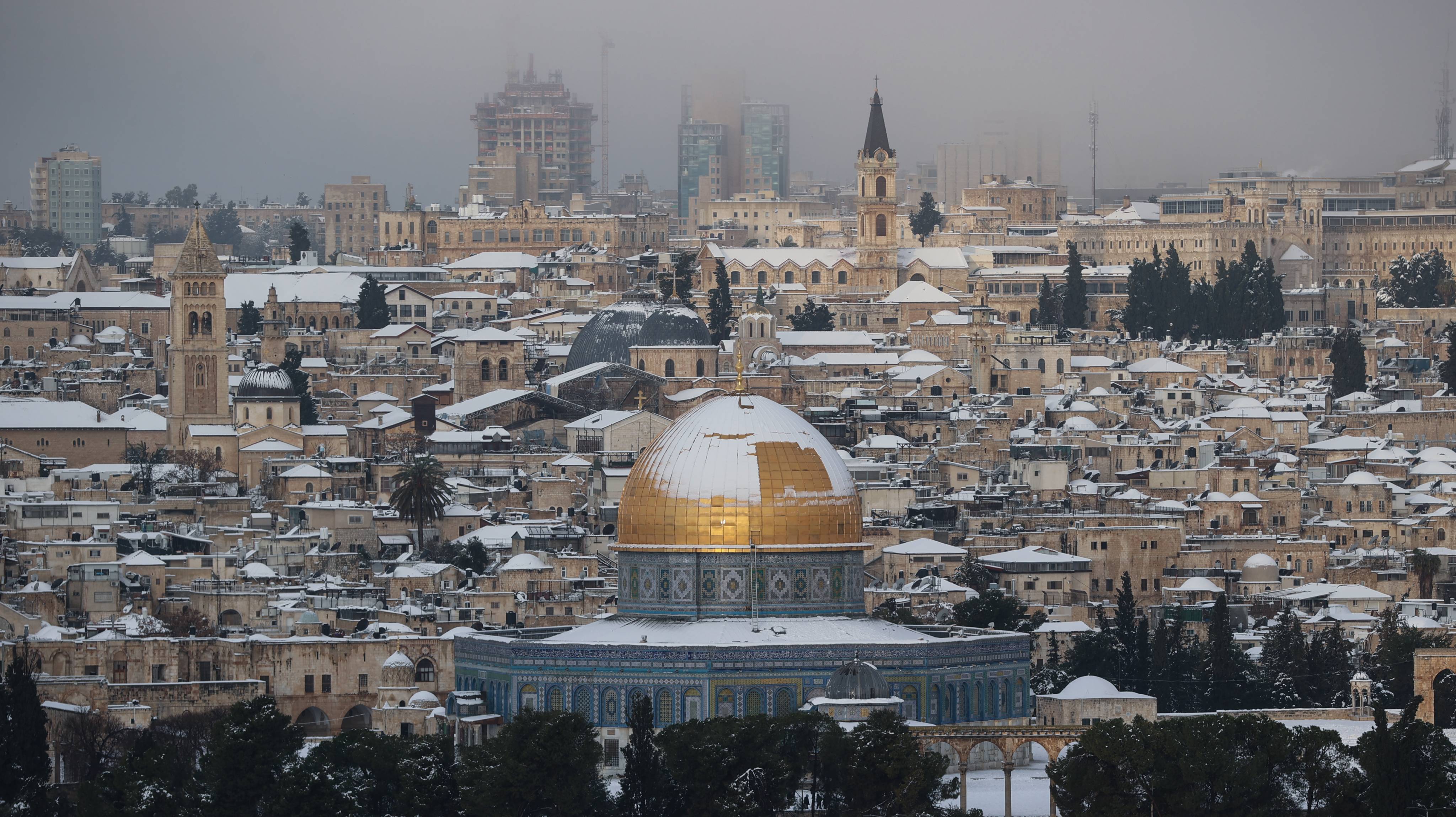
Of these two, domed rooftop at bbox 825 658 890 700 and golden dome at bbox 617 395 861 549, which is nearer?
domed rooftop at bbox 825 658 890 700

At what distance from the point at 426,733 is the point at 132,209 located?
130367 millimetres

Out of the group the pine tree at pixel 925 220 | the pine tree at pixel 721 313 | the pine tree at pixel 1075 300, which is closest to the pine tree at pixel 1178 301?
the pine tree at pixel 1075 300

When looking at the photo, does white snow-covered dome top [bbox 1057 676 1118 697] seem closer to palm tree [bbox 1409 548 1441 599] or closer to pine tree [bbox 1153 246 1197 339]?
palm tree [bbox 1409 548 1441 599]

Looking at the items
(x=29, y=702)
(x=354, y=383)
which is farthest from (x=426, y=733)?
(x=354, y=383)

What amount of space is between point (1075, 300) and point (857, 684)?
62.5m

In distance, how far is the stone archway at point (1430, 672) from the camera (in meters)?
63.2

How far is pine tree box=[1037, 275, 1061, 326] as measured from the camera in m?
116

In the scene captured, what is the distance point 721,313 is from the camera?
4375 inches

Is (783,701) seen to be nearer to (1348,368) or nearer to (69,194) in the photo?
(1348,368)

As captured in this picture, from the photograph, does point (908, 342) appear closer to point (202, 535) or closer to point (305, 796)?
point (202, 535)

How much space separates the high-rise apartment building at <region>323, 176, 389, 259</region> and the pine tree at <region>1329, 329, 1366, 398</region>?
67.7m

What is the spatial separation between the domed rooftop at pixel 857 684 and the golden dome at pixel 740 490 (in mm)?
3389

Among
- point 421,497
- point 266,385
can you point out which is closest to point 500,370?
point 266,385

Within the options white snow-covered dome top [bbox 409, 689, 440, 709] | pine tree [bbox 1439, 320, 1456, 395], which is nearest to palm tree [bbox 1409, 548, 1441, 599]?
pine tree [bbox 1439, 320, 1456, 395]
